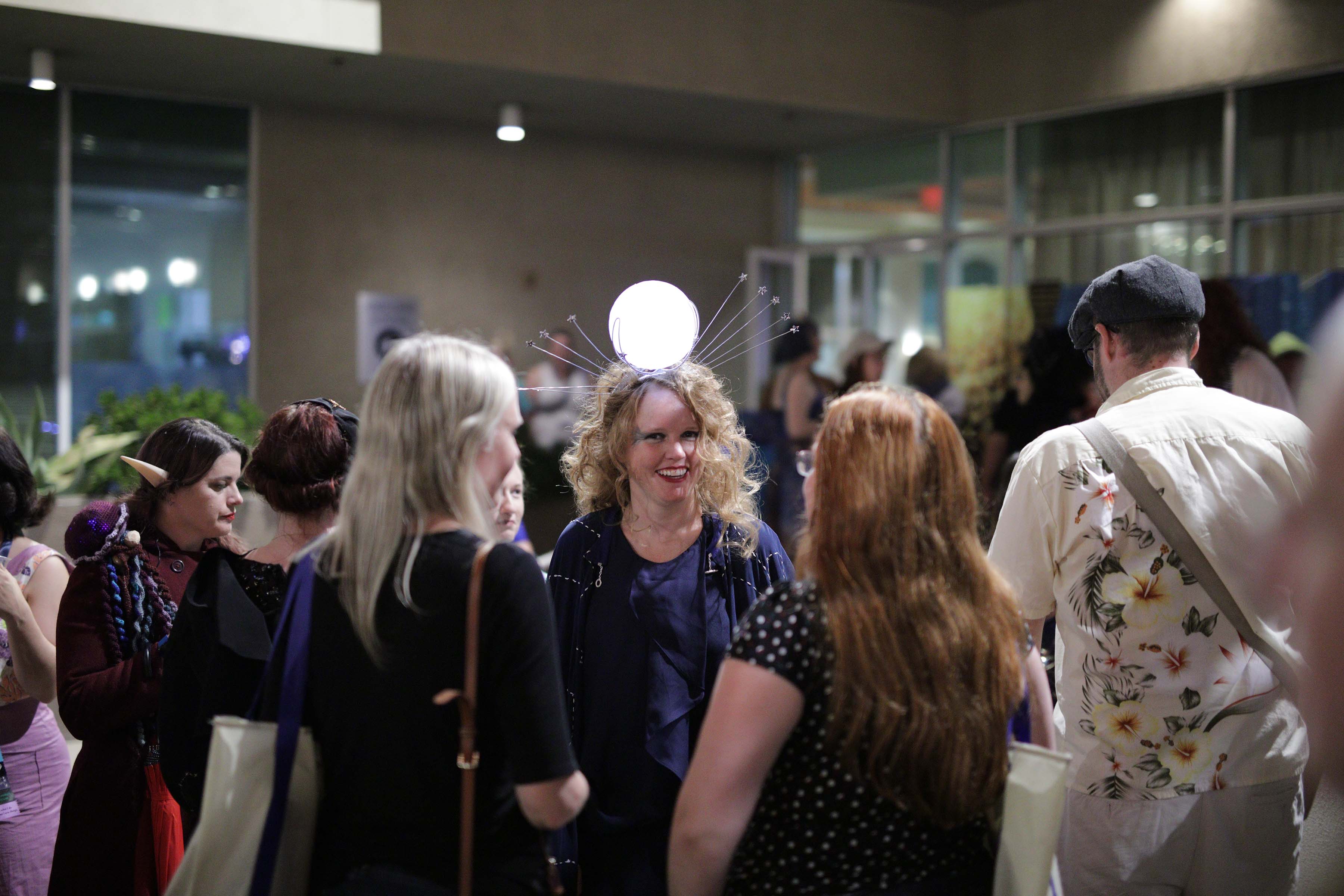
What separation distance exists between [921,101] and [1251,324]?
214 inches

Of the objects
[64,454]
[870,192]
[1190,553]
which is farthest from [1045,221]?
[1190,553]

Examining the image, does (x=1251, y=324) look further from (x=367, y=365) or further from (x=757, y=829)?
A: (x=367, y=365)

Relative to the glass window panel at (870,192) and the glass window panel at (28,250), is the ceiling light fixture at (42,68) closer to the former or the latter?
the glass window panel at (28,250)

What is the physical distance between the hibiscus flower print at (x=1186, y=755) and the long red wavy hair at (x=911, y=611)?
58 centimetres

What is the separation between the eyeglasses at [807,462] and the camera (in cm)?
162

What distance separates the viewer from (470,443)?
155 cm

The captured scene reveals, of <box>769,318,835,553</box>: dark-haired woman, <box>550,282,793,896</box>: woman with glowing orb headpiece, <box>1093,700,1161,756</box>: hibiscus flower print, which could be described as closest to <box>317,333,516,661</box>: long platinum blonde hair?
<box>550,282,793,896</box>: woman with glowing orb headpiece

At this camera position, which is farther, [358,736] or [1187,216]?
[1187,216]

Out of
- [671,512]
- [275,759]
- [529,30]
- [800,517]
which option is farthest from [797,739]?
[529,30]

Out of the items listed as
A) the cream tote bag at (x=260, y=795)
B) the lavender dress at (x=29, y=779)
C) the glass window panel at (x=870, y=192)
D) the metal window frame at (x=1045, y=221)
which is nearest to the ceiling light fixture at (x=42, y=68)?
the lavender dress at (x=29, y=779)

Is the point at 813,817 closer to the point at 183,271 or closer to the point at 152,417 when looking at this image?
the point at 152,417

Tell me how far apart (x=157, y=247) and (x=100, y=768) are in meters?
7.01

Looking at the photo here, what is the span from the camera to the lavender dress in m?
2.48

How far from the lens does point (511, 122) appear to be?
28.2ft
